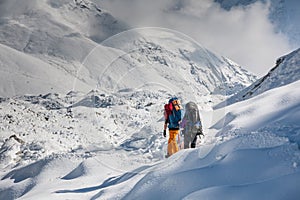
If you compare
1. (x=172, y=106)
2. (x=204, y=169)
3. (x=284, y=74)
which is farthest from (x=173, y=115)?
(x=284, y=74)

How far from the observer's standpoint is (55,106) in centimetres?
9081

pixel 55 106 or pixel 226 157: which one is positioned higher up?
pixel 55 106

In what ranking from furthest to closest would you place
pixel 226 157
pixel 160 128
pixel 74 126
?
pixel 74 126
pixel 160 128
pixel 226 157

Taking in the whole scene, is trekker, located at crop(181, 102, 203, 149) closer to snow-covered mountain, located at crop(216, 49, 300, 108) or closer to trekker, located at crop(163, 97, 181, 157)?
trekker, located at crop(163, 97, 181, 157)

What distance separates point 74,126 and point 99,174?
2567cm

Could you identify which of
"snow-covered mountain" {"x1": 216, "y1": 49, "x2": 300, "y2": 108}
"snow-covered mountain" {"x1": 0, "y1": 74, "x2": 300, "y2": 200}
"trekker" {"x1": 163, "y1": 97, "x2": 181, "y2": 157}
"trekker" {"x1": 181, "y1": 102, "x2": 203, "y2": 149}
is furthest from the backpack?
"snow-covered mountain" {"x1": 216, "y1": 49, "x2": 300, "y2": 108}

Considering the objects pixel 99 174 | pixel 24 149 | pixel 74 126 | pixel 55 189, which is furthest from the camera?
pixel 74 126

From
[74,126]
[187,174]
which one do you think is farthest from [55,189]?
[74,126]

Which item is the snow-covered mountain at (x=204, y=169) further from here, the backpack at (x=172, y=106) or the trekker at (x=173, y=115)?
the backpack at (x=172, y=106)

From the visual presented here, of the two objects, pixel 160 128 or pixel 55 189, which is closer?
A: pixel 55 189

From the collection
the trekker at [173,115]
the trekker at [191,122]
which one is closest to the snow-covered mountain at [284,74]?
the trekker at [191,122]

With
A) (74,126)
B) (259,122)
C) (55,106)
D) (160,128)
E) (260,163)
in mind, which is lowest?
(260,163)

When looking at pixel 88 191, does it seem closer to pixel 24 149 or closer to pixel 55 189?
pixel 55 189

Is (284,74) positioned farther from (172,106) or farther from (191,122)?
(172,106)
